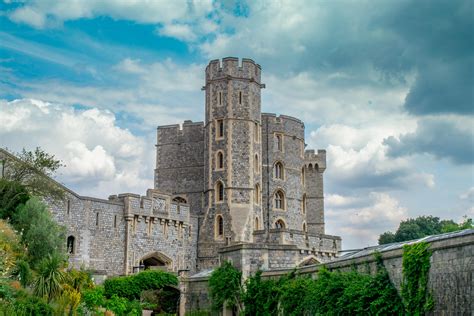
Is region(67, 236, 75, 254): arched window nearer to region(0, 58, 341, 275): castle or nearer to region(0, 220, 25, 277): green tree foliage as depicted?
region(0, 58, 341, 275): castle

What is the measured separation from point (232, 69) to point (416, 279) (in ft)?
98.8

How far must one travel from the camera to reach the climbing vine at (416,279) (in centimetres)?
1310

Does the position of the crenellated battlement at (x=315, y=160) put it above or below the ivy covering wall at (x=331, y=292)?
above

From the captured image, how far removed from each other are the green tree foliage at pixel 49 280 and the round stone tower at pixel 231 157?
18617mm

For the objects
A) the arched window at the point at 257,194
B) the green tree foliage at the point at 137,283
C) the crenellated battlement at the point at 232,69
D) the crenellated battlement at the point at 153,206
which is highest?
the crenellated battlement at the point at 232,69

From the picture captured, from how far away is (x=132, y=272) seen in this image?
117ft

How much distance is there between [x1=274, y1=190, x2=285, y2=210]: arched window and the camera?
45531 mm

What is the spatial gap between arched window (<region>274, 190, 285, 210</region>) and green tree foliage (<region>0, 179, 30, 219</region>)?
20.3m

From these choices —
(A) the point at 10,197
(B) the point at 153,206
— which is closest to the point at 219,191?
(B) the point at 153,206

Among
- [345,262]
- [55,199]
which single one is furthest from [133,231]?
[345,262]

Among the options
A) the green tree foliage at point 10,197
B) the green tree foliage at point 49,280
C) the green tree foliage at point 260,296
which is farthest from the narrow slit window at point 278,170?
the green tree foliage at point 49,280

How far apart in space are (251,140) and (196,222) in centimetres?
627

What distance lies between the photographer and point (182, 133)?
4603cm

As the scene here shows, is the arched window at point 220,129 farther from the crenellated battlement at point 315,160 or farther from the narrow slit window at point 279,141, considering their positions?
the crenellated battlement at point 315,160
